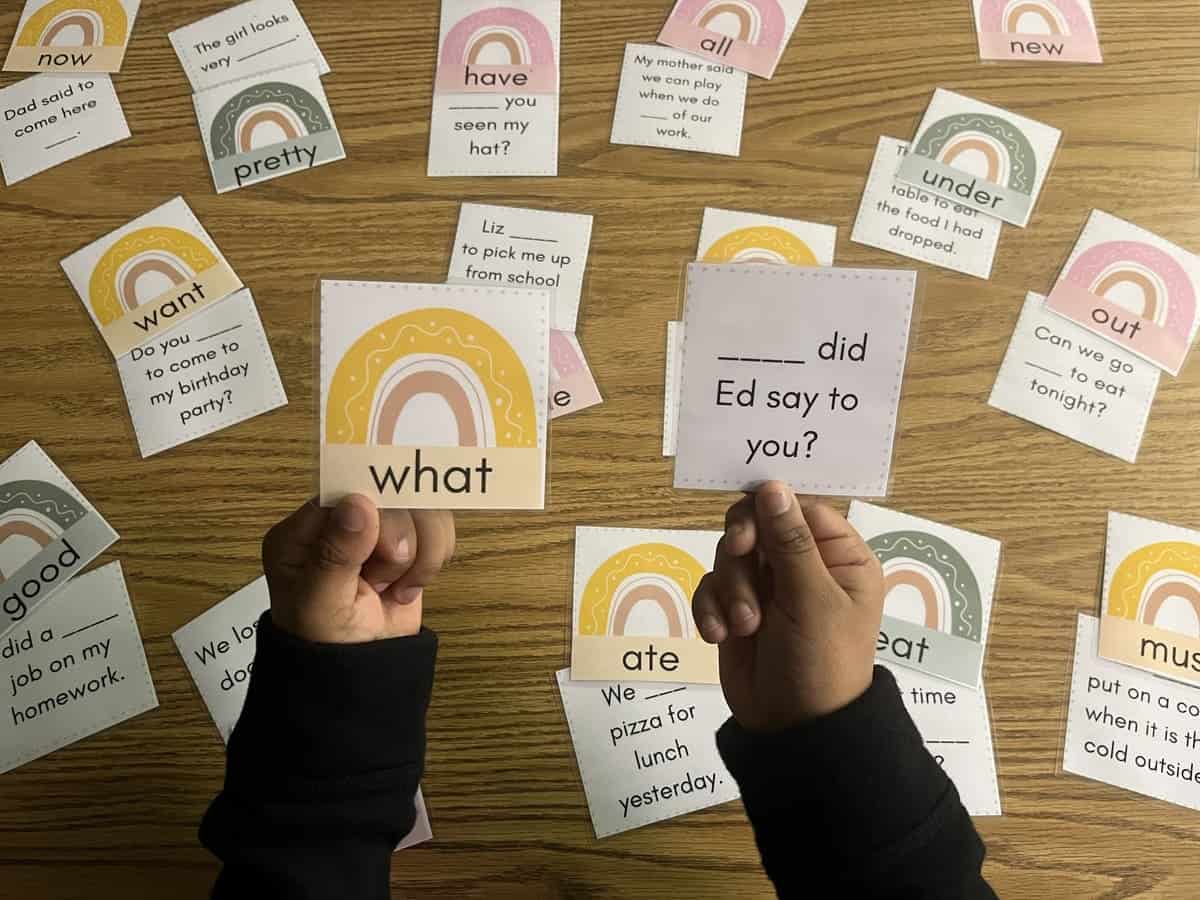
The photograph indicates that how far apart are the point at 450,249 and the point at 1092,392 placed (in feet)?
1.72

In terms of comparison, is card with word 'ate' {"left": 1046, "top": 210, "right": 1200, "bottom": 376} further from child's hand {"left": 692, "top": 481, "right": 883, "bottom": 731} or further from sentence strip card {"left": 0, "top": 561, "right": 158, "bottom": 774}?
sentence strip card {"left": 0, "top": 561, "right": 158, "bottom": 774}

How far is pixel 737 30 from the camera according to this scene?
794 millimetres

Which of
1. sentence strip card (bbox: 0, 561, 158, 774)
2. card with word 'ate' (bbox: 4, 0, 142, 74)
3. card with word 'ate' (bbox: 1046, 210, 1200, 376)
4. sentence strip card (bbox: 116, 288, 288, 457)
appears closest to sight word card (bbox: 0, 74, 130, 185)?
card with word 'ate' (bbox: 4, 0, 142, 74)

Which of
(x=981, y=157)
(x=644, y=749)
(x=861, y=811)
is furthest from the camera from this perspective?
(x=981, y=157)

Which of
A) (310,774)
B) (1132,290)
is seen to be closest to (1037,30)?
(1132,290)

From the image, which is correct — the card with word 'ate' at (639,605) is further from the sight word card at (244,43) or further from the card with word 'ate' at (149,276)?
the sight word card at (244,43)

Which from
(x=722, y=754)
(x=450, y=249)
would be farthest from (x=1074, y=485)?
(x=450, y=249)

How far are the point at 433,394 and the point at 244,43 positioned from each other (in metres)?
0.47

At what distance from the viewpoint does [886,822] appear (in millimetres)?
529

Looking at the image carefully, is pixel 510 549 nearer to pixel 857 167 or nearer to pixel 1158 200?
pixel 857 167

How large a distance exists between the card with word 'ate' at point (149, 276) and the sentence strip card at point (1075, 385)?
2.05ft

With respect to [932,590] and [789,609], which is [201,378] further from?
[932,590]

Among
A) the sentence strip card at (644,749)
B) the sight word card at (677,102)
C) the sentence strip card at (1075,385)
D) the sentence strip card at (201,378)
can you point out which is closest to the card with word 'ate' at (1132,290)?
the sentence strip card at (1075,385)

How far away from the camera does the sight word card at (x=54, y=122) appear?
77 centimetres
